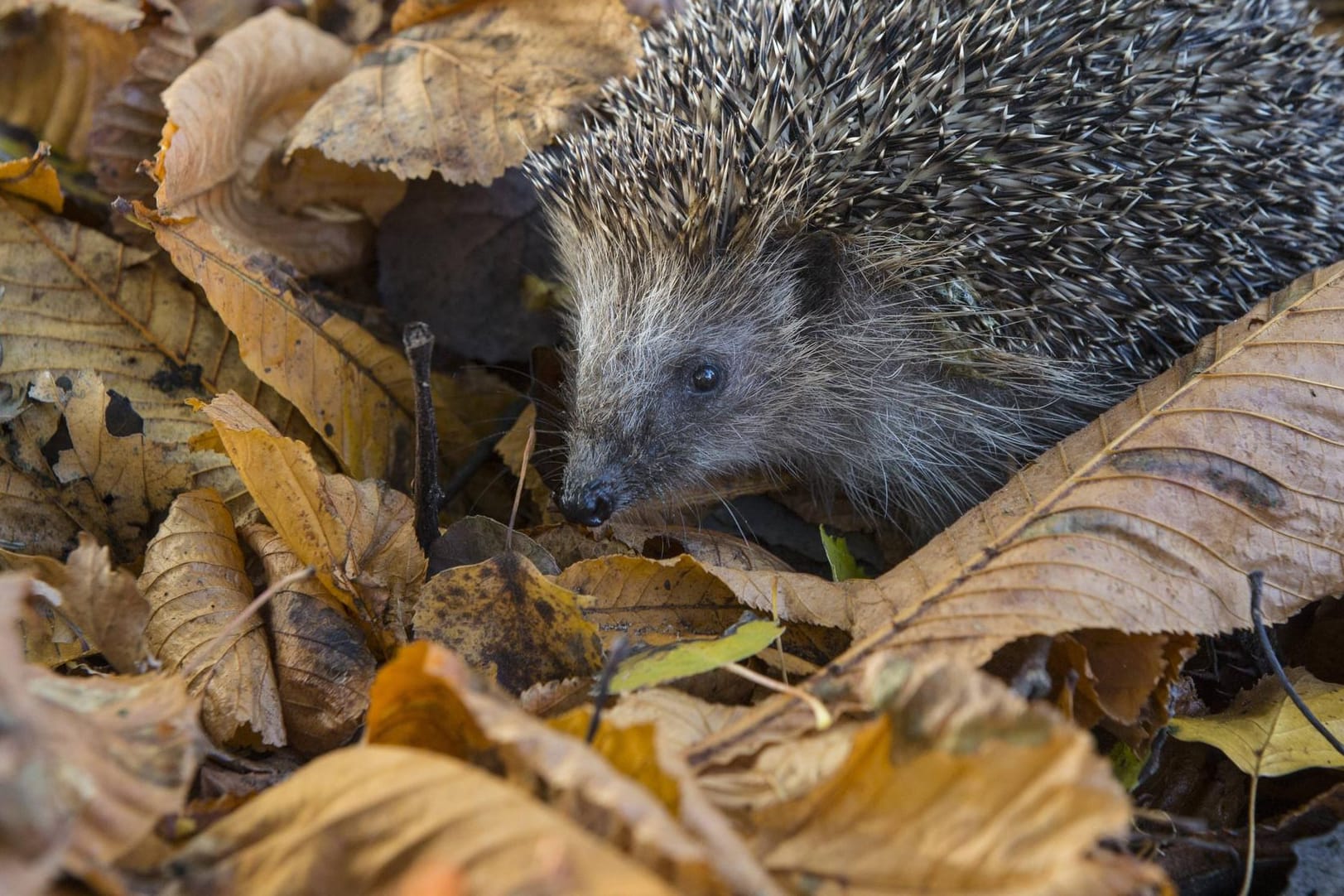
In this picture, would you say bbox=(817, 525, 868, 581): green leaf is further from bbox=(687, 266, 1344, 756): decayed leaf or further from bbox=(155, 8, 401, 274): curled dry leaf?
bbox=(155, 8, 401, 274): curled dry leaf

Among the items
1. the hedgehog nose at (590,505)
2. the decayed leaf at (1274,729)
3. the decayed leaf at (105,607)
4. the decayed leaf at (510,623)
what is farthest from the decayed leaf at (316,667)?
the decayed leaf at (1274,729)

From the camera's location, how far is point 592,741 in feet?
4.01

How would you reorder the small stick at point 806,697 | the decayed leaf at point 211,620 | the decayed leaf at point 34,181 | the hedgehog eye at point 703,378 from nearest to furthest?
the small stick at point 806,697 → the decayed leaf at point 211,620 → the decayed leaf at point 34,181 → the hedgehog eye at point 703,378

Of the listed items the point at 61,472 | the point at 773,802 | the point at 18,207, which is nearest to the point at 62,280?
the point at 18,207

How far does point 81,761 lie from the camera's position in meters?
1.08

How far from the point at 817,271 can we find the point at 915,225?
25 centimetres

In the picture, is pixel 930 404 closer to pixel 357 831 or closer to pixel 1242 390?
pixel 1242 390

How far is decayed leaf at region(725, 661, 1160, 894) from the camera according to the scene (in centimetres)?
100

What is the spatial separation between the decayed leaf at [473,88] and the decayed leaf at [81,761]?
1344 millimetres

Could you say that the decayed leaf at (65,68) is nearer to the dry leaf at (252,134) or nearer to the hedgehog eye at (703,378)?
the dry leaf at (252,134)

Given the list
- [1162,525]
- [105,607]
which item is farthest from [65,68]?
[1162,525]

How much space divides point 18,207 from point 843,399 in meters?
1.59

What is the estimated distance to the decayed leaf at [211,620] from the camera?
5.00ft

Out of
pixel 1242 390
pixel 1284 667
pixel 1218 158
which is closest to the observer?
pixel 1242 390
